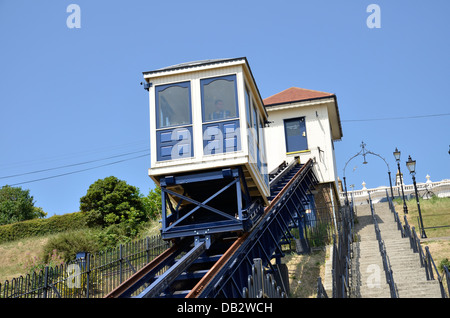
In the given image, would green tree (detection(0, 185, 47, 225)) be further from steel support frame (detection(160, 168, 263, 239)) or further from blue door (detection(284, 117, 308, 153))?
steel support frame (detection(160, 168, 263, 239))

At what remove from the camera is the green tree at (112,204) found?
30.9 meters

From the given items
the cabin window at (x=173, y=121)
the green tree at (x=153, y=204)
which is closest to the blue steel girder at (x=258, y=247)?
the cabin window at (x=173, y=121)

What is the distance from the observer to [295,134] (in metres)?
24.9

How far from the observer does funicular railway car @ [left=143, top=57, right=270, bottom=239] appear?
455 inches

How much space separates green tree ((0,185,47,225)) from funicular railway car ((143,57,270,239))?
110 ft

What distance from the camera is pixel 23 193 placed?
47438 millimetres

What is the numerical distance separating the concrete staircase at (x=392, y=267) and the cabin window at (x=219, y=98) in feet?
20.9

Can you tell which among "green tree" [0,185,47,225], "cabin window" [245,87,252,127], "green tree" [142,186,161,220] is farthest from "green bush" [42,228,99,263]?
"green tree" [0,185,47,225]

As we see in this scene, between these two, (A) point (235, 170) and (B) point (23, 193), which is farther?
(B) point (23, 193)

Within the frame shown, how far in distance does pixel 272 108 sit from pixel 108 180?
1285 centimetres

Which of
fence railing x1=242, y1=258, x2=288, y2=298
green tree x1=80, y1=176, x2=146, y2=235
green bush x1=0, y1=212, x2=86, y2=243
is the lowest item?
fence railing x1=242, y1=258, x2=288, y2=298

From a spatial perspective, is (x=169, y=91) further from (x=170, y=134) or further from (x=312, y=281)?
(x=312, y=281)

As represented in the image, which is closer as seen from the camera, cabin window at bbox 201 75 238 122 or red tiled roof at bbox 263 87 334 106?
cabin window at bbox 201 75 238 122
